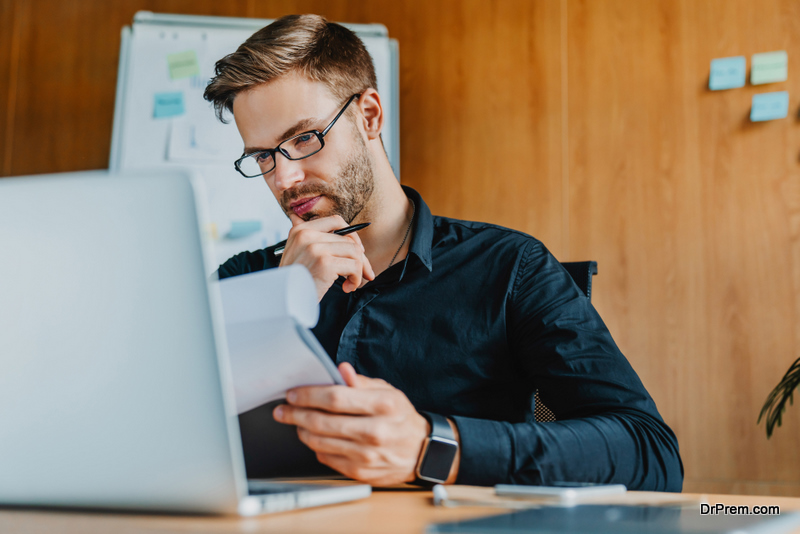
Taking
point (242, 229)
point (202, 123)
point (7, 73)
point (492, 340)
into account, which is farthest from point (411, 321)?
point (7, 73)

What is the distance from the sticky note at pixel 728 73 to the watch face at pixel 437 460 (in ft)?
6.78

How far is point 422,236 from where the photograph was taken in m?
1.11

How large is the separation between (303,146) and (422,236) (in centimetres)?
28

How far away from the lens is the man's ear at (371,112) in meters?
1.29

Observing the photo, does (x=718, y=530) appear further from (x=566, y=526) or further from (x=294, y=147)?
(x=294, y=147)

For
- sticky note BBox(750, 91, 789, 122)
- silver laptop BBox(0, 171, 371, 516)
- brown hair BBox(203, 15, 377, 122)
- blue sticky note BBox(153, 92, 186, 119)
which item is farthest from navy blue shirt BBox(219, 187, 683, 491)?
sticky note BBox(750, 91, 789, 122)

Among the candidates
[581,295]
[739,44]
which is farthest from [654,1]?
[581,295]

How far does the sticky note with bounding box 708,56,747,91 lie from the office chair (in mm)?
1473

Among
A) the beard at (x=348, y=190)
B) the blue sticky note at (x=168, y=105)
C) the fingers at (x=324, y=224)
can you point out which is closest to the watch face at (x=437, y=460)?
the fingers at (x=324, y=224)

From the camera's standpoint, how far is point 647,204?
7.38ft

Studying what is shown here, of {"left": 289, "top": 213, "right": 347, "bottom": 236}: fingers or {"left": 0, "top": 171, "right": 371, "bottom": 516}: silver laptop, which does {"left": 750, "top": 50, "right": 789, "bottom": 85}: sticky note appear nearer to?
{"left": 289, "top": 213, "right": 347, "bottom": 236}: fingers

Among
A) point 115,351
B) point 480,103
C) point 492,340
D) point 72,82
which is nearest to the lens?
point 115,351

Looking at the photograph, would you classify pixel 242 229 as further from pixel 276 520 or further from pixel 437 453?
pixel 276 520

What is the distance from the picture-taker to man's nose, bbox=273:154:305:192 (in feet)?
3.82
